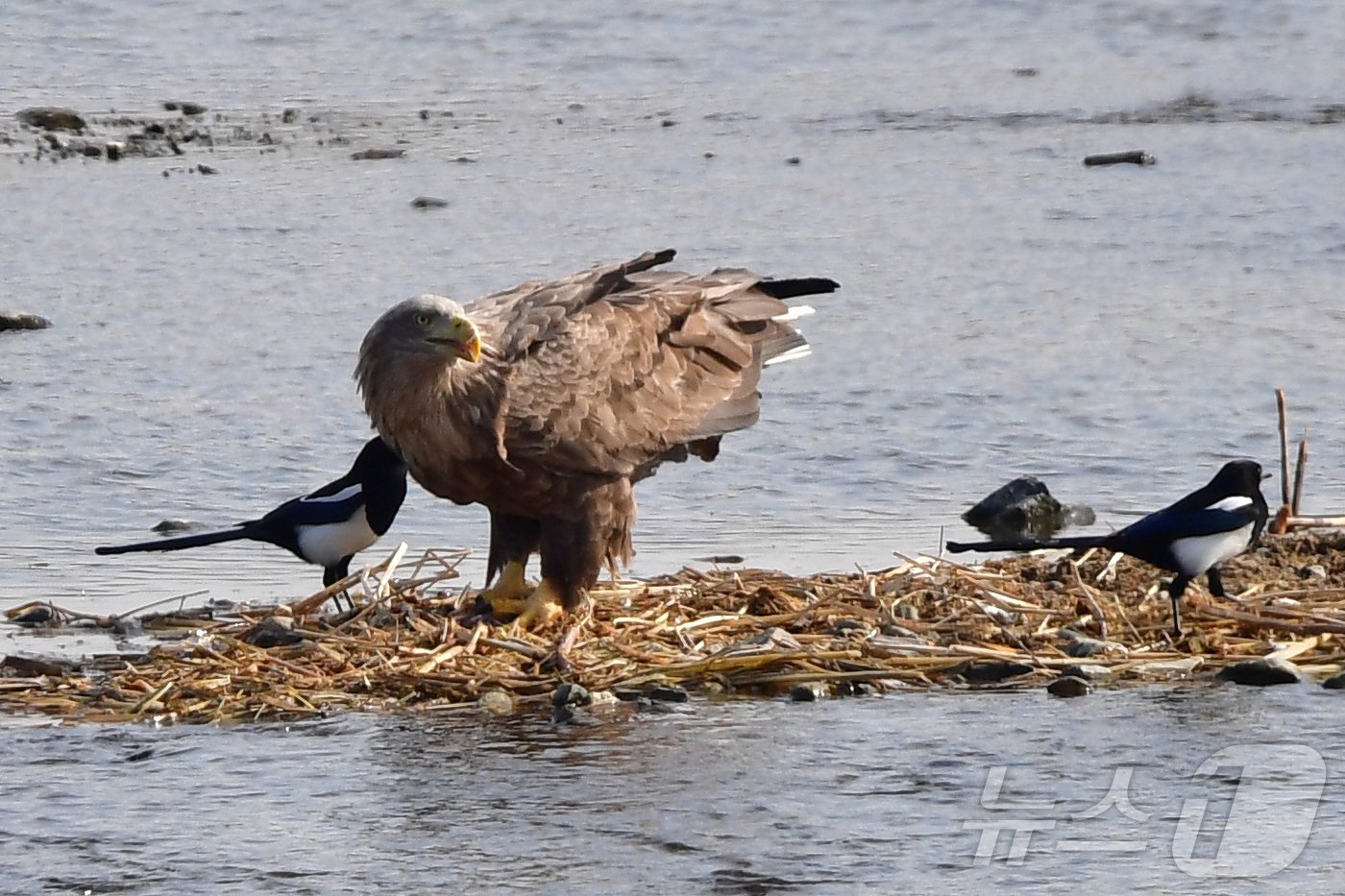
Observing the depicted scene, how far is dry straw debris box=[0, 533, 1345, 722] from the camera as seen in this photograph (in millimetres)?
6246

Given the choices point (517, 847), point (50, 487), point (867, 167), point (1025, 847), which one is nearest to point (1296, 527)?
point (1025, 847)

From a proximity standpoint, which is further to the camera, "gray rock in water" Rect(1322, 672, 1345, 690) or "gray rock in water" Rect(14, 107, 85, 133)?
"gray rock in water" Rect(14, 107, 85, 133)

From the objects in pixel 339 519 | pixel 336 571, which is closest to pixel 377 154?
pixel 336 571

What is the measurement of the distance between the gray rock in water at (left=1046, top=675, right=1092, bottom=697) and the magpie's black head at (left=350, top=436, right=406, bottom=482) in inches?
82.1

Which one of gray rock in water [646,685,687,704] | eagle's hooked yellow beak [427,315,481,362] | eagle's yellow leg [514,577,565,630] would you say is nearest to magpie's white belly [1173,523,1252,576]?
gray rock in water [646,685,687,704]

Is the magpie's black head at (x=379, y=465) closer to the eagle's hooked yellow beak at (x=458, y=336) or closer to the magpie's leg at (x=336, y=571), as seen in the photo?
the magpie's leg at (x=336, y=571)

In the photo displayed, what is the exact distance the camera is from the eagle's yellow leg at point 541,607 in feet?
23.2

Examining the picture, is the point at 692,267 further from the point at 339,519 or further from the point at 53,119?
the point at 53,119

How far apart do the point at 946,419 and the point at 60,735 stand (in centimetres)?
445

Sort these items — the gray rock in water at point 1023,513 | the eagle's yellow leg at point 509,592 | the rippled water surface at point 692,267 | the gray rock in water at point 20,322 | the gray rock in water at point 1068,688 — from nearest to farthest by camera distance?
the rippled water surface at point 692,267 < the gray rock in water at point 1068,688 < the eagle's yellow leg at point 509,592 < the gray rock in water at point 1023,513 < the gray rock in water at point 20,322

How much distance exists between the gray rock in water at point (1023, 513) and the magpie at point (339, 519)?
6.57ft

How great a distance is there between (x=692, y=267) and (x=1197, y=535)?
545 cm

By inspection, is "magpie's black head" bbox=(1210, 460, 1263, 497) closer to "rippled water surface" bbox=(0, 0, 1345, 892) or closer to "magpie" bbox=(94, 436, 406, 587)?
"rippled water surface" bbox=(0, 0, 1345, 892)

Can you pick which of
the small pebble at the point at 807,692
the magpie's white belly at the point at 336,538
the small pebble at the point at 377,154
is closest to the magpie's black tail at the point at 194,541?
the magpie's white belly at the point at 336,538
